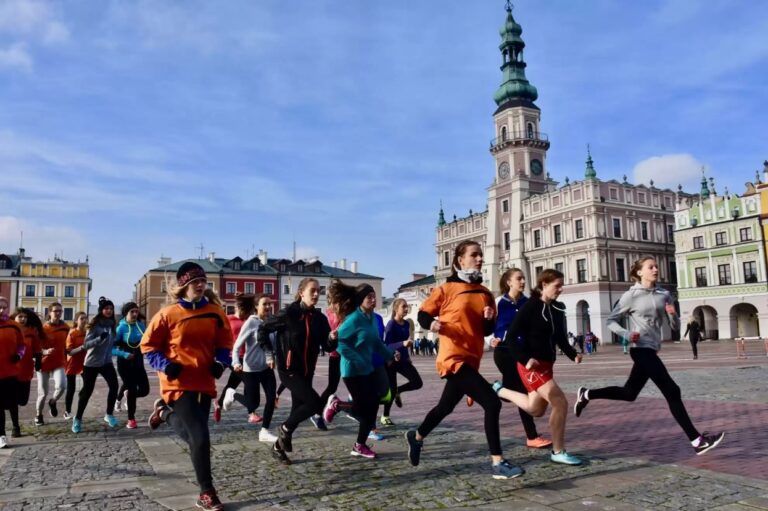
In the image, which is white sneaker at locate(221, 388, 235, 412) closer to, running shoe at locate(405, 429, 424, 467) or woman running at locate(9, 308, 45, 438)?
woman running at locate(9, 308, 45, 438)

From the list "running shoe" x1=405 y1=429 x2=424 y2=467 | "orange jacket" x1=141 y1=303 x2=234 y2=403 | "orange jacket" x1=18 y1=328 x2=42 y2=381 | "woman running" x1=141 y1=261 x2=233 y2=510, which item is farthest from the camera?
"orange jacket" x1=18 y1=328 x2=42 y2=381

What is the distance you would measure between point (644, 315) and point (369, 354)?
112 inches

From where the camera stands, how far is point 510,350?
229 inches

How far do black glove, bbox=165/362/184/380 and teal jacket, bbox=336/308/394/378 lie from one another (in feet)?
6.54

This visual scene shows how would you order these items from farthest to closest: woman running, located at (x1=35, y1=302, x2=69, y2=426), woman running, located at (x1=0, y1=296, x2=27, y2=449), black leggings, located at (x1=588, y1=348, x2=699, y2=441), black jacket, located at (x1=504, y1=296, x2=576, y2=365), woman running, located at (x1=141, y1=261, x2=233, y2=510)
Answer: woman running, located at (x1=35, y1=302, x2=69, y2=426) < woman running, located at (x1=0, y1=296, x2=27, y2=449) < black leggings, located at (x1=588, y1=348, x2=699, y2=441) < black jacket, located at (x1=504, y1=296, x2=576, y2=365) < woman running, located at (x1=141, y1=261, x2=233, y2=510)

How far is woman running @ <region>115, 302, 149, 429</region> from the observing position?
8875mm

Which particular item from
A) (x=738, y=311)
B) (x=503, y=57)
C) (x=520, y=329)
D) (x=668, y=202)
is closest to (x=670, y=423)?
(x=520, y=329)

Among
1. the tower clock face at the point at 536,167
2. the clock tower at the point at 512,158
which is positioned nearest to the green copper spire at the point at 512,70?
the clock tower at the point at 512,158

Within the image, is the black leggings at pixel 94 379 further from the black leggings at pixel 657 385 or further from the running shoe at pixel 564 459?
the black leggings at pixel 657 385

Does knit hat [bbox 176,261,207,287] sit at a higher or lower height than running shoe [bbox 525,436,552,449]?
higher

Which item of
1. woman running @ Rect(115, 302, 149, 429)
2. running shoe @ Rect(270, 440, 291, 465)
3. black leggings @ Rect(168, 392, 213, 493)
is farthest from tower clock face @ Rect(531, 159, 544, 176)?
black leggings @ Rect(168, 392, 213, 493)

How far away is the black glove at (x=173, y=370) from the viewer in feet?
15.3

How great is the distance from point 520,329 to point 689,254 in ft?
166

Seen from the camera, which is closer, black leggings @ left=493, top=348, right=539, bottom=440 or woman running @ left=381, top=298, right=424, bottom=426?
black leggings @ left=493, top=348, right=539, bottom=440
